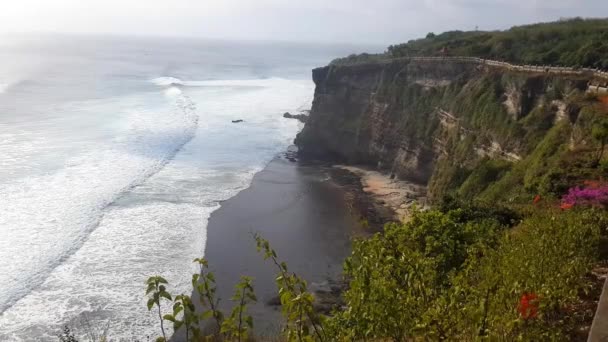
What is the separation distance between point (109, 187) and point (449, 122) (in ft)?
97.7

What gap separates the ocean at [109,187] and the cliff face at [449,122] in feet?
30.5

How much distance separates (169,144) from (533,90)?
39326 millimetres

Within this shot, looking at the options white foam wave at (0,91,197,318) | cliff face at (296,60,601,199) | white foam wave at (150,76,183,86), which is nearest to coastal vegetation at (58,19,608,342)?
cliff face at (296,60,601,199)

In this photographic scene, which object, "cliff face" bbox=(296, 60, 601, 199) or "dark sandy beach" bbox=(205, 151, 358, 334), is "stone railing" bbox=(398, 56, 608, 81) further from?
"dark sandy beach" bbox=(205, 151, 358, 334)

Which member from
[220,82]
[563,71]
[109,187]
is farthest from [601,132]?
[220,82]

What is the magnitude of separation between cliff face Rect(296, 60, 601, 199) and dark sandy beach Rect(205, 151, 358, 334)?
8.23 metres

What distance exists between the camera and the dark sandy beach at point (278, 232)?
98.3 ft

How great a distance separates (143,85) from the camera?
105812 mm

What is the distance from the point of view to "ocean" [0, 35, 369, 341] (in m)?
26.5

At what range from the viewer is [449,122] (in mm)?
46969

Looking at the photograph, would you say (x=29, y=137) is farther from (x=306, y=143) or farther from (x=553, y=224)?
(x=553, y=224)

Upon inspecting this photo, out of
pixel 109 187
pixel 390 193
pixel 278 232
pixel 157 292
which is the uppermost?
pixel 157 292

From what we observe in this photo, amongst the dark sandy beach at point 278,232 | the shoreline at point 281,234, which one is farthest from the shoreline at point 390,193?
the dark sandy beach at point 278,232

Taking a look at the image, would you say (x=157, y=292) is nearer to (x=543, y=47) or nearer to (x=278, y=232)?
(x=278, y=232)
